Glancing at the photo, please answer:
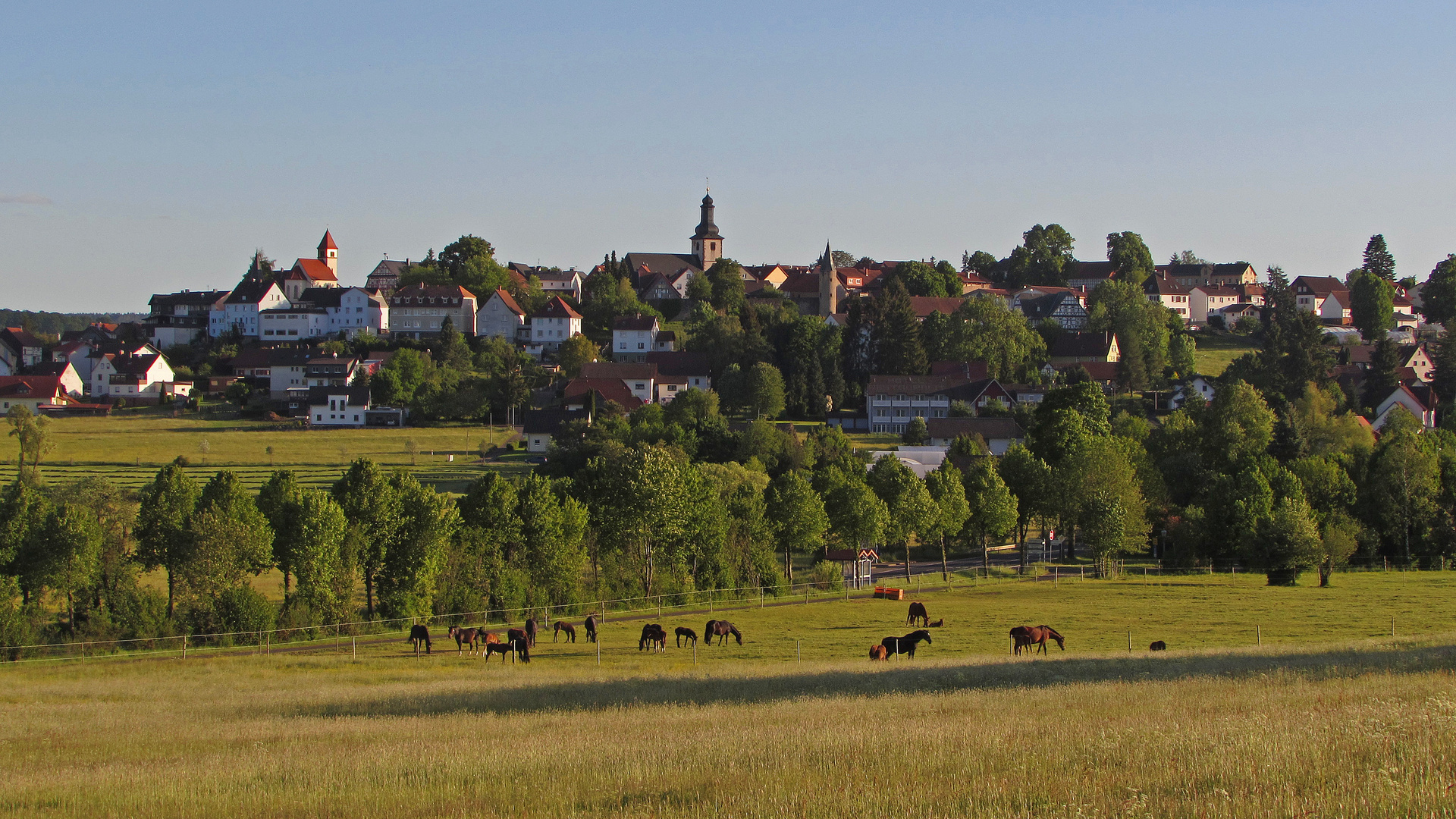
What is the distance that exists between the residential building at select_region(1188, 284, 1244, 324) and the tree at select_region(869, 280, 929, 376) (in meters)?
62.6

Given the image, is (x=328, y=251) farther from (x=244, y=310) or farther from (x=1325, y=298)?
(x=1325, y=298)

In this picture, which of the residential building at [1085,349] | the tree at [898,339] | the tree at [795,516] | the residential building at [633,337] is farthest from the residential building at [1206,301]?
the tree at [795,516]

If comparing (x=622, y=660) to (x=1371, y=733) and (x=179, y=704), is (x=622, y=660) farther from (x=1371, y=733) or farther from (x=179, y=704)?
(x=1371, y=733)

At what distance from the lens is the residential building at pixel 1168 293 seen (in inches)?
7023

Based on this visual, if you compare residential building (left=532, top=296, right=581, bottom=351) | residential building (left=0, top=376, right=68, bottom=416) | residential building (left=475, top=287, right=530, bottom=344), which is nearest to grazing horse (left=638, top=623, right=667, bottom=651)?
residential building (left=0, top=376, right=68, bottom=416)

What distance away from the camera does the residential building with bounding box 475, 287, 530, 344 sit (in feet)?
526

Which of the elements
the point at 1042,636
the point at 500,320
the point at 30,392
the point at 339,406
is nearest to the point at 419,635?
the point at 1042,636

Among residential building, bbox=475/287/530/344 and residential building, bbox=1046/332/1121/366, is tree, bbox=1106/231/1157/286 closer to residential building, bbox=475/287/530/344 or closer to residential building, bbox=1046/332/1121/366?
residential building, bbox=1046/332/1121/366

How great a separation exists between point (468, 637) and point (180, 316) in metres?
152

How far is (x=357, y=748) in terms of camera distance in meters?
18.7

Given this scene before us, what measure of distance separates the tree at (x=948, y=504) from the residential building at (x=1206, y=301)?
12620 centimetres

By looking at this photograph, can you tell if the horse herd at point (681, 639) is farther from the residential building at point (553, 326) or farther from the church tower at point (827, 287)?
the church tower at point (827, 287)

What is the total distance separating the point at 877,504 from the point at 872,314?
77768mm

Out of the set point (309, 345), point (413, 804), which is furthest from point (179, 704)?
point (309, 345)
